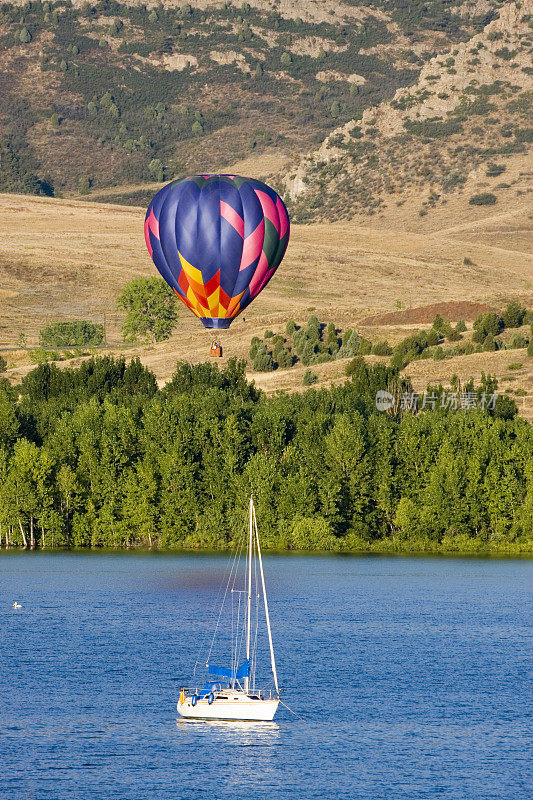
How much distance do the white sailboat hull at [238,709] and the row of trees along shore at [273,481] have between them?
49912mm

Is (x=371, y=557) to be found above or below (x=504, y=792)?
Result: below

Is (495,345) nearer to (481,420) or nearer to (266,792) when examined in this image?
(481,420)

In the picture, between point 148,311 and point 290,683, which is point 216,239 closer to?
point 290,683

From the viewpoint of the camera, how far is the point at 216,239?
95.2m

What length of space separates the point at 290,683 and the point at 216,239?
37.3 m

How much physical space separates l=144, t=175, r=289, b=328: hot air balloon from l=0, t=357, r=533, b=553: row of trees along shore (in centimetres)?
1527

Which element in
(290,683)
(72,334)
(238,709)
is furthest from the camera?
(72,334)

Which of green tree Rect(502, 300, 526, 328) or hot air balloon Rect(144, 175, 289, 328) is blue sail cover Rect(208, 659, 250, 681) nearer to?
hot air balloon Rect(144, 175, 289, 328)

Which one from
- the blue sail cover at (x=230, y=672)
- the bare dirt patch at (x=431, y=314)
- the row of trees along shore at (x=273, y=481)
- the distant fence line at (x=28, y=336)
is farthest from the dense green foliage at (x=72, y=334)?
the blue sail cover at (x=230, y=672)

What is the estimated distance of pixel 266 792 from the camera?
5050 cm

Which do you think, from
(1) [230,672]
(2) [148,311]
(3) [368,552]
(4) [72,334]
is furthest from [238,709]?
(4) [72,334]

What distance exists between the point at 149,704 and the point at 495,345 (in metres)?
98.2

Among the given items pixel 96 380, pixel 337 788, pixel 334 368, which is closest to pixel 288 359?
pixel 334 368

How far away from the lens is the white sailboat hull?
56.9m
